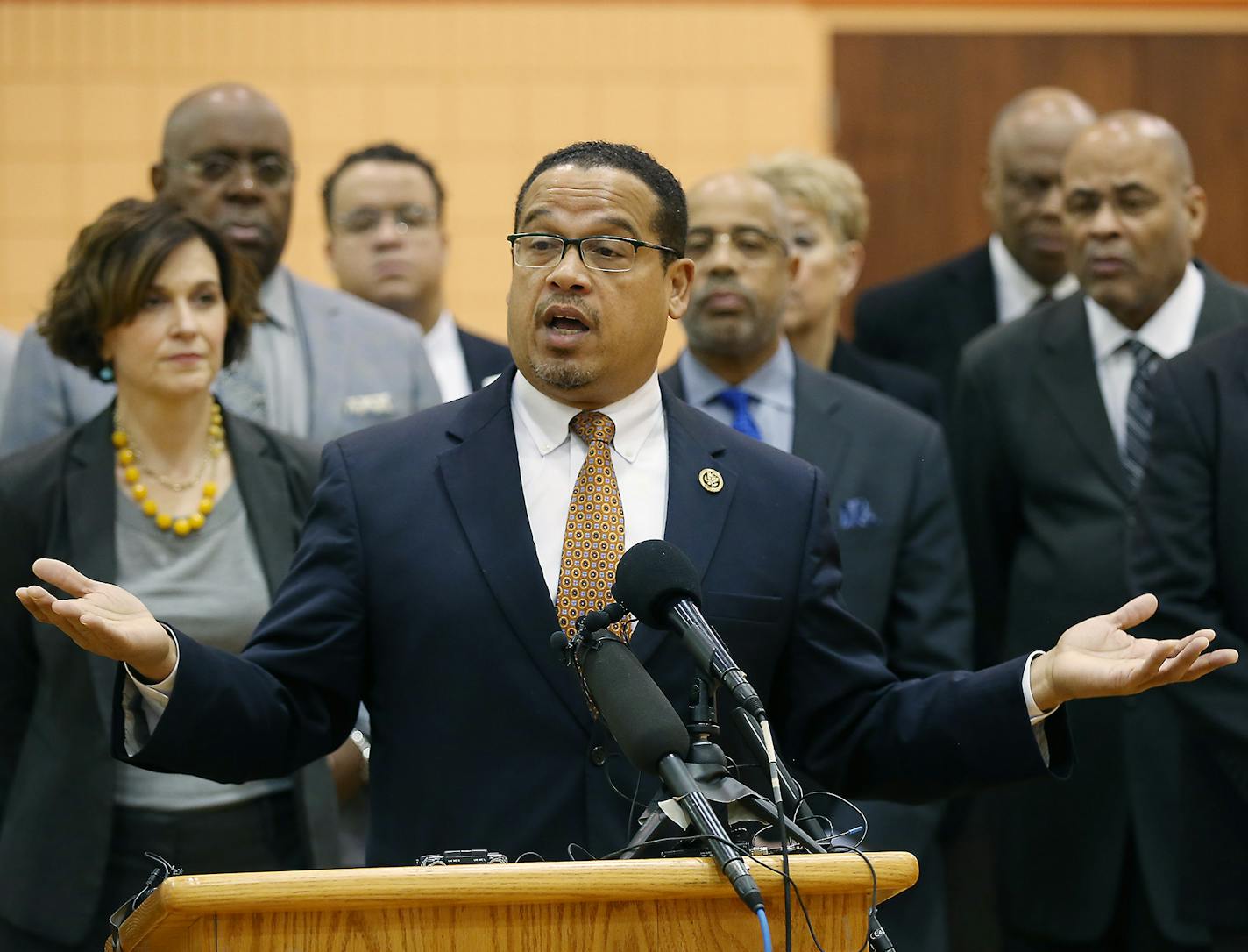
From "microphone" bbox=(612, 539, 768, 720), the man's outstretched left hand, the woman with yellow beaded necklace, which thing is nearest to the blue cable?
"microphone" bbox=(612, 539, 768, 720)

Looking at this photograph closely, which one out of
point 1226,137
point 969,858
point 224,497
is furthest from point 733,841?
point 1226,137

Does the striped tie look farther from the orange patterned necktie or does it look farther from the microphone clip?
the microphone clip

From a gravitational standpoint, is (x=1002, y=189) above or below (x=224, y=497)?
above

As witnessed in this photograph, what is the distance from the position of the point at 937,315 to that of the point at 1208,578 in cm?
165

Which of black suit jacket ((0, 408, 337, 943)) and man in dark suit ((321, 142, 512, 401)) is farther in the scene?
man in dark suit ((321, 142, 512, 401))

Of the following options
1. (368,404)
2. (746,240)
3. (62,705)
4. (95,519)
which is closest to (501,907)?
(62,705)

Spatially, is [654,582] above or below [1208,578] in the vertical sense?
above

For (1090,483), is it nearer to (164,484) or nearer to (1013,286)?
(1013,286)

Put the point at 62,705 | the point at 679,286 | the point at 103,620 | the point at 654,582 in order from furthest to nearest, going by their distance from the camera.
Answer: the point at 62,705, the point at 679,286, the point at 103,620, the point at 654,582

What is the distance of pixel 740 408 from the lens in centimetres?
383

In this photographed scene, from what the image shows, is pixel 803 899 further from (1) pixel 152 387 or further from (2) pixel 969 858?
(2) pixel 969 858

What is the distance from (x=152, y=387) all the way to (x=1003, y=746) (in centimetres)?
179

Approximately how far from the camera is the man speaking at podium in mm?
2371

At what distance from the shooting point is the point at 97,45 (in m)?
6.32
